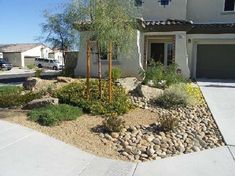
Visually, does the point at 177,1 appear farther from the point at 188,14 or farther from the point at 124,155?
the point at 124,155

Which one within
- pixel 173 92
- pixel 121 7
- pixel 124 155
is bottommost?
pixel 124 155

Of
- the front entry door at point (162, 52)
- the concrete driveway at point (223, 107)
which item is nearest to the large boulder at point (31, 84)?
the concrete driveway at point (223, 107)

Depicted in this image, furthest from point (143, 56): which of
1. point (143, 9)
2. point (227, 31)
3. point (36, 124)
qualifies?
point (36, 124)

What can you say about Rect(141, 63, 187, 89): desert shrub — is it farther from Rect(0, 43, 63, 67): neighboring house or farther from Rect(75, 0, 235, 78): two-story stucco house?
Rect(0, 43, 63, 67): neighboring house

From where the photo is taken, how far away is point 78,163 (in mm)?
6422

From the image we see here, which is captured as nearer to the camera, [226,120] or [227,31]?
[226,120]

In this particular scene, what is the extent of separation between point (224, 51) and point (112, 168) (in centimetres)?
1716

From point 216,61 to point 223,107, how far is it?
10.9 m

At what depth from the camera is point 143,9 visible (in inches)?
861

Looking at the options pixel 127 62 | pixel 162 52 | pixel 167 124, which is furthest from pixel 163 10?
pixel 167 124

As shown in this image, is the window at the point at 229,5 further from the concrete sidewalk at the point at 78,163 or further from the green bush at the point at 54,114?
the concrete sidewalk at the point at 78,163

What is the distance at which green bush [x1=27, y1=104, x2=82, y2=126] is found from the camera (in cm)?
856

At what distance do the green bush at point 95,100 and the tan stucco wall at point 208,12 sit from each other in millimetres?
11716

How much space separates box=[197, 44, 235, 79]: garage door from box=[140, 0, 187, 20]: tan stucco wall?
8.75ft
